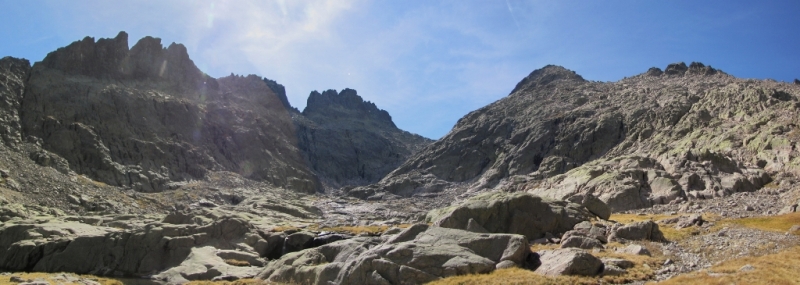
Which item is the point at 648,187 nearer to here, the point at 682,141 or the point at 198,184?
the point at 682,141

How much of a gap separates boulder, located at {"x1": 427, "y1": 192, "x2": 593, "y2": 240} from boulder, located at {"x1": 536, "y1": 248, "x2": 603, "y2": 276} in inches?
795

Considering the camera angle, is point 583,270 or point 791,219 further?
point 791,219

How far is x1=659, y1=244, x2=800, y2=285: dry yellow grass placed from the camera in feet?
82.0

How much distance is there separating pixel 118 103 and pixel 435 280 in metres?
177

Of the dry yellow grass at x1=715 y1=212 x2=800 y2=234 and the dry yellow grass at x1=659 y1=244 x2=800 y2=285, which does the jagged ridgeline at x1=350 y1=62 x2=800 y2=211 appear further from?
the dry yellow grass at x1=659 y1=244 x2=800 y2=285

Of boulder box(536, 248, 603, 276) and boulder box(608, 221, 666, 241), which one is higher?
boulder box(608, 221, 666, 241)

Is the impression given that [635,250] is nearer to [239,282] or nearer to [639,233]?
[639,233]

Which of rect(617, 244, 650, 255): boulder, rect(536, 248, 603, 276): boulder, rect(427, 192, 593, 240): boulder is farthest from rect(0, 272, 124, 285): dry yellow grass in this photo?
rect(617, 244, 650, 255): boulder

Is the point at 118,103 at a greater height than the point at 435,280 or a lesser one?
greater

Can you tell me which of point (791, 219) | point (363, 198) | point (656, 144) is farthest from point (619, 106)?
point (791, 219)

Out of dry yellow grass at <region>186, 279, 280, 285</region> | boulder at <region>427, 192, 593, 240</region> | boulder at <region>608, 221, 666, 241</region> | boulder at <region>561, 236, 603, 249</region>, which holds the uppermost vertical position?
boulder at <region>427, 192, 593, 240</region>

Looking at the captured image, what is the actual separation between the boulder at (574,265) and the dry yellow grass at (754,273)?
3.97 m

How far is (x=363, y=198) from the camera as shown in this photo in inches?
7525

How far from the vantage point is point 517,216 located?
52375 mm
